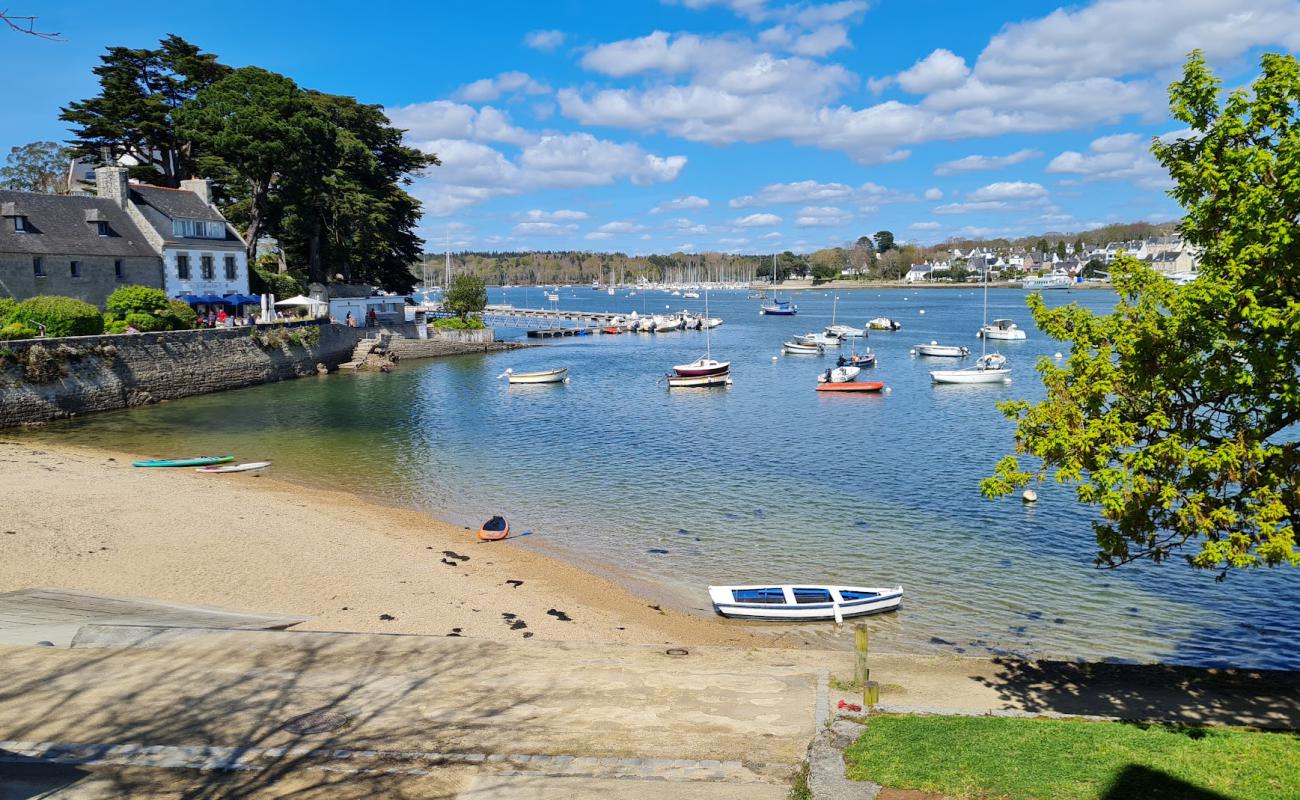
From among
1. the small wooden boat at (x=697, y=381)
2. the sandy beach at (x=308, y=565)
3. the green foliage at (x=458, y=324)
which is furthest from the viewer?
the green foliage at (x=458, y=324)

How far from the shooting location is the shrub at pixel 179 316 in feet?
173

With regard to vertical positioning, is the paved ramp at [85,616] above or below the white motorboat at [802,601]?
above

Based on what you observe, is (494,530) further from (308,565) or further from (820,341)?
(820,341)

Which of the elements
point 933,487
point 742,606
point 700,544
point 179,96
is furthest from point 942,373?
point 179,96

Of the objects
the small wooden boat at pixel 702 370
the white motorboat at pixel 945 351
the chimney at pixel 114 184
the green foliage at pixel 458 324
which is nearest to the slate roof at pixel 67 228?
the chimney at pixel 114 184

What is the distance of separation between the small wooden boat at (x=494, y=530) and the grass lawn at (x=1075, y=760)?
1620cm

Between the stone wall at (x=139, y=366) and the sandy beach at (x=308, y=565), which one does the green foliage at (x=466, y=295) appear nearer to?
the stone wall at (x=139, y=366)

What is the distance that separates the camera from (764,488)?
32531 mm

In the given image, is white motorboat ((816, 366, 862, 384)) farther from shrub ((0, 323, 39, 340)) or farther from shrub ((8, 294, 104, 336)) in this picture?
shrub ((0, 323, 39, 340))

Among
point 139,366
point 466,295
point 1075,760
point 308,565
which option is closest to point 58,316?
Result: point 139,366

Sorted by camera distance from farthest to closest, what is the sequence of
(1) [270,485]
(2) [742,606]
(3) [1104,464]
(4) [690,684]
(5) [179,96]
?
(5) [179,96]
(1) [270,485]
(2) [742,606]
(4) [690,684]
(3) [1104,464]

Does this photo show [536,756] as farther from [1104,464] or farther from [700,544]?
[700,544]

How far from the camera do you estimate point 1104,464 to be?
34.5ft

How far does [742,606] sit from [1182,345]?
38.6 feet
